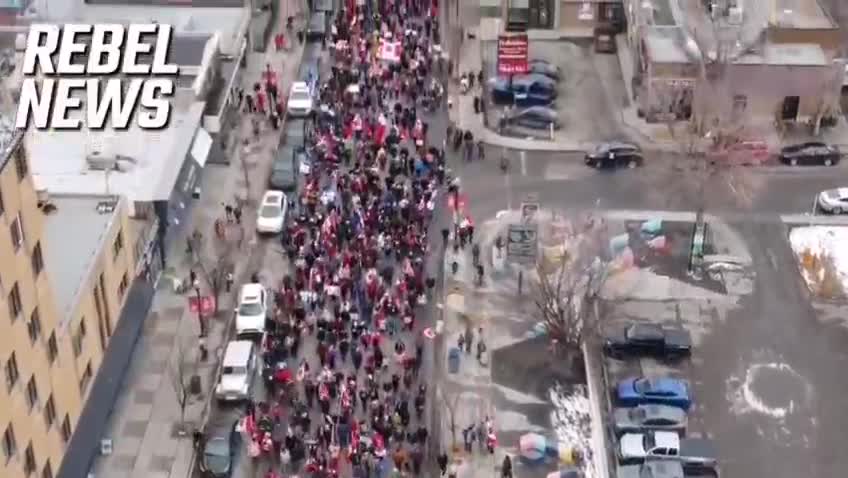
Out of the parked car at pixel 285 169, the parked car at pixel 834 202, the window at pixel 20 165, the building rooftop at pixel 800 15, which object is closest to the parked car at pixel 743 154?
the parked car at pixel 834 202

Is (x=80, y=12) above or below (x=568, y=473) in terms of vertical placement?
above

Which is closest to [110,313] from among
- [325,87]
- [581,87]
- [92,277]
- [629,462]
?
[92,277]

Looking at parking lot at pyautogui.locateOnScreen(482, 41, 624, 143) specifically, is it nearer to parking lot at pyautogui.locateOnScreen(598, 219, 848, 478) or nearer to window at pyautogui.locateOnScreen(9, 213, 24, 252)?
parking lot at pyautogui.locateOnScreen(598, 219, 848, 478)

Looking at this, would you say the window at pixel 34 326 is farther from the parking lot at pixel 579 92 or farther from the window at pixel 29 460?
the parking lot at pixel 579 92

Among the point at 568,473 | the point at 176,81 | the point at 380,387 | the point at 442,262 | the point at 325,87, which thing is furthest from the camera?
the point at 325,87

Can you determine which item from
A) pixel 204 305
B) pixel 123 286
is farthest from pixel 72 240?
pixel 204 305

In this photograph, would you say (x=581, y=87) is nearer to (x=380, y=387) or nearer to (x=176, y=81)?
(x=176, y=81)
